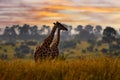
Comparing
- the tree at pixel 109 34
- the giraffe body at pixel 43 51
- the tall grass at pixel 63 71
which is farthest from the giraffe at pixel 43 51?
the tree at pixel 109 34

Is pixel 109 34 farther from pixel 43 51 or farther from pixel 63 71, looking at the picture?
pixel 63 71

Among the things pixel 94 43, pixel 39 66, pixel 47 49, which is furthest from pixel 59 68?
pixel 94 43

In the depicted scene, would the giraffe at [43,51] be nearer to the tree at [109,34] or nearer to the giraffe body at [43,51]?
the giraffe body at [43,51]

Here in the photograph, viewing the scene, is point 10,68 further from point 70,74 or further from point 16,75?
point 70,74

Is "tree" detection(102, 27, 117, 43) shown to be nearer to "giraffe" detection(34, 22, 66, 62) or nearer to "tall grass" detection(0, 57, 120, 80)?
"giraffe" detection(34, 22, 66, 62)

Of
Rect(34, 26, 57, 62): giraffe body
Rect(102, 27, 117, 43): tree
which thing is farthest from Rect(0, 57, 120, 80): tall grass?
Rect(102, 27, 117, 43): tree

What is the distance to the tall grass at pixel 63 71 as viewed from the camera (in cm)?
830

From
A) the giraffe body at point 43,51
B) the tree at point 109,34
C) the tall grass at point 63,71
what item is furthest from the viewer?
the tree at point 109,34

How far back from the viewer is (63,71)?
8.77m

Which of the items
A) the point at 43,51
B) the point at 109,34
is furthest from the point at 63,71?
the point at 109,34

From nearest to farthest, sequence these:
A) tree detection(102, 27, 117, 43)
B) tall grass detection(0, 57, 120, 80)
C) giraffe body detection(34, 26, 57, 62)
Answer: tall grass detection(0, 57, 120, 80) → giraffe body detection(34, 26, 57, 62) → tree detection(102, 27, 117, 43)

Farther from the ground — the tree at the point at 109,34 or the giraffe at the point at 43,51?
the giraffe at the point at 43,51

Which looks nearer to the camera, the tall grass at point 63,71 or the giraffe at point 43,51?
the tall grass at point 63,71

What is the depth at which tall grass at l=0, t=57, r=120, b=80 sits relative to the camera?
27.2ft
